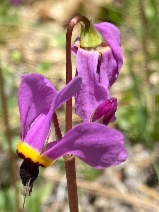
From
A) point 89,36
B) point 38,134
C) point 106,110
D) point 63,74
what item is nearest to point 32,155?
point 38,134

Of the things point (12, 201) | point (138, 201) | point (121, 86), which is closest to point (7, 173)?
point (12, 201)

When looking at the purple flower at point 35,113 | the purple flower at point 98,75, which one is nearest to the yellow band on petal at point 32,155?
the purple flower at point 35,113

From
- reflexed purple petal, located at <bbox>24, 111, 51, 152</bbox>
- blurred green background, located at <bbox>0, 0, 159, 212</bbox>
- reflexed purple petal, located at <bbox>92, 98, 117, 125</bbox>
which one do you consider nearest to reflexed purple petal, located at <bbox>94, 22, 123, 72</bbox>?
reflexed purple petal, located at <bbox>92, 98, 117, 125</bbox>

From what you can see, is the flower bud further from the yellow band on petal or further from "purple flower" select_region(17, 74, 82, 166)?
the yellow band on petal

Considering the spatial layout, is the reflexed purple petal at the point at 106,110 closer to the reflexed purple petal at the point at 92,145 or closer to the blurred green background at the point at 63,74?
the reflexed purple petal at the point at 92,145

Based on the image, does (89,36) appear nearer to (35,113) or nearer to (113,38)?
(113,38)

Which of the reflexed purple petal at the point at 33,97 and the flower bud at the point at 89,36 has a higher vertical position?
the flower bud at the point at 89,36

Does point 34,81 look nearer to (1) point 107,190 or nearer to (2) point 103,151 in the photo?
(2) point 103,151
